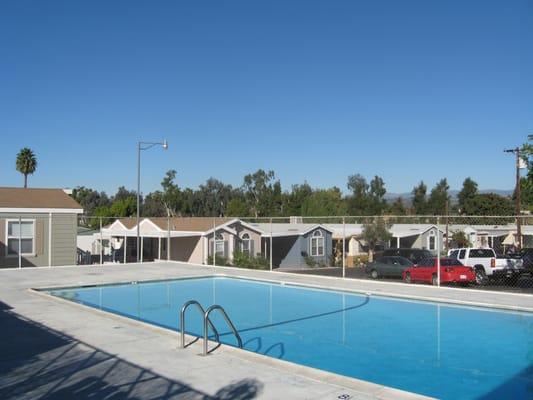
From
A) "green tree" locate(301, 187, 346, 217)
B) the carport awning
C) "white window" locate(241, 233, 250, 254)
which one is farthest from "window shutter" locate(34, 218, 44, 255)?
"green tree" locate(301, 187, 346, 217)

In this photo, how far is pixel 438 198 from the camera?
293 feet

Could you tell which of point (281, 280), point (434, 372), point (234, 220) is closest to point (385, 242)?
A: point (234, 220)

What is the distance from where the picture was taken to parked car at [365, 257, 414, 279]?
28.4 metres

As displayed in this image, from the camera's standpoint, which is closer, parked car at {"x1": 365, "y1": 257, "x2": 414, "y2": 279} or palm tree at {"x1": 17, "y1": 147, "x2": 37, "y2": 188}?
parked car at {"x1": 365, "y1": 257, "x2": 414, "y2": 279}

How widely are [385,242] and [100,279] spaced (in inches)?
1152

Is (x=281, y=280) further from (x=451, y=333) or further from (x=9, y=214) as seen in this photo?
(x=9, y=214)

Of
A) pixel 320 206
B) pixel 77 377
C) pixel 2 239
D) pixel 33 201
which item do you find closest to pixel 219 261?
pixel 33 201

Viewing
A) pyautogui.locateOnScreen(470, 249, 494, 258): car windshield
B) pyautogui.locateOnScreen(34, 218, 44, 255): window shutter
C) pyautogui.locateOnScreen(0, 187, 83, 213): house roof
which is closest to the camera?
pyautogui.locateOnScreen(470, 249, 494, 258): car windshield

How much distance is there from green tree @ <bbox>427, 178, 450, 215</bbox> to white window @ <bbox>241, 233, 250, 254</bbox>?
5489cm

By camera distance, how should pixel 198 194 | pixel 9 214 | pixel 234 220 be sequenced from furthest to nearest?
pixel 198 194
pixel 234 220
pixel 9 214

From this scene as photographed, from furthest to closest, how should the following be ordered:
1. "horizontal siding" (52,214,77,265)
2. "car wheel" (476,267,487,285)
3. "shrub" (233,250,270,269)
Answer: "shrub" (233,250,270,269) → "horizontal siding" (52,214,77,265) → "car wheel" (476,267,487,285)

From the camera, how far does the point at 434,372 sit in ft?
32.2

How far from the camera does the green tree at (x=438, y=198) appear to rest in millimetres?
87500

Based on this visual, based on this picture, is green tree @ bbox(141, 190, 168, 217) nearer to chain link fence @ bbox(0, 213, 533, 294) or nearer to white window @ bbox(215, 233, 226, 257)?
chain link fence @ bbox(0, 213, 533, 294)
